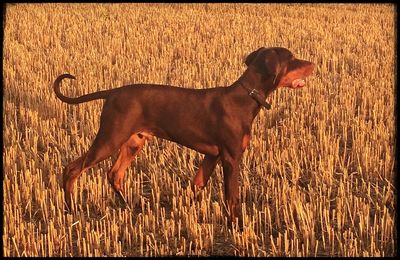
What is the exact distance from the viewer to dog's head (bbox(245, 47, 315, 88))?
4.74 m

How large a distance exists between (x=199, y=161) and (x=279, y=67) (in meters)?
1.88

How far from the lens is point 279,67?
188 inches

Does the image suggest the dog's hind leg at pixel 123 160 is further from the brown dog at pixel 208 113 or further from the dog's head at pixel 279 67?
the dog's head at pixel 279 67

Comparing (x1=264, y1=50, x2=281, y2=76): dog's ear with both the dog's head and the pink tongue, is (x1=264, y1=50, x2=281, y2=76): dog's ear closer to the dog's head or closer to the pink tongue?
the dog's head

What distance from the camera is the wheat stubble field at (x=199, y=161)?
4.59 metres

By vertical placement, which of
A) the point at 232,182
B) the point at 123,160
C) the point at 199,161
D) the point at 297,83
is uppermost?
the point at 297,83

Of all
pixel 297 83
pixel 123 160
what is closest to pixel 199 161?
pixel 123 160

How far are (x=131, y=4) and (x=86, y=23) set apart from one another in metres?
4.71

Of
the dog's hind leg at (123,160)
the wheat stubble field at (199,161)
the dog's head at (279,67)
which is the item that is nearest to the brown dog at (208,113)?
the dog's head at (279,67)

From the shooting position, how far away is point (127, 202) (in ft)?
17.7

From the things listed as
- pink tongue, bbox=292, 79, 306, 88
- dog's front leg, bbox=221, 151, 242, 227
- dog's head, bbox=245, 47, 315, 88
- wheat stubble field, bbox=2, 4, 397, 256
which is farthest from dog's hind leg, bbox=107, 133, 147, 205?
pink tongue, bbox=292, 79, 306, 88

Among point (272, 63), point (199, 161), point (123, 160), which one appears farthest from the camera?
point (199, 161)

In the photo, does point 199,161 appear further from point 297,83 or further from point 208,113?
point 297,83

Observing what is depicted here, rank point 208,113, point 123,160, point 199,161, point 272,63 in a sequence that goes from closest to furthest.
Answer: point 272,63
point 208,113
point 123,160
point 199,161
